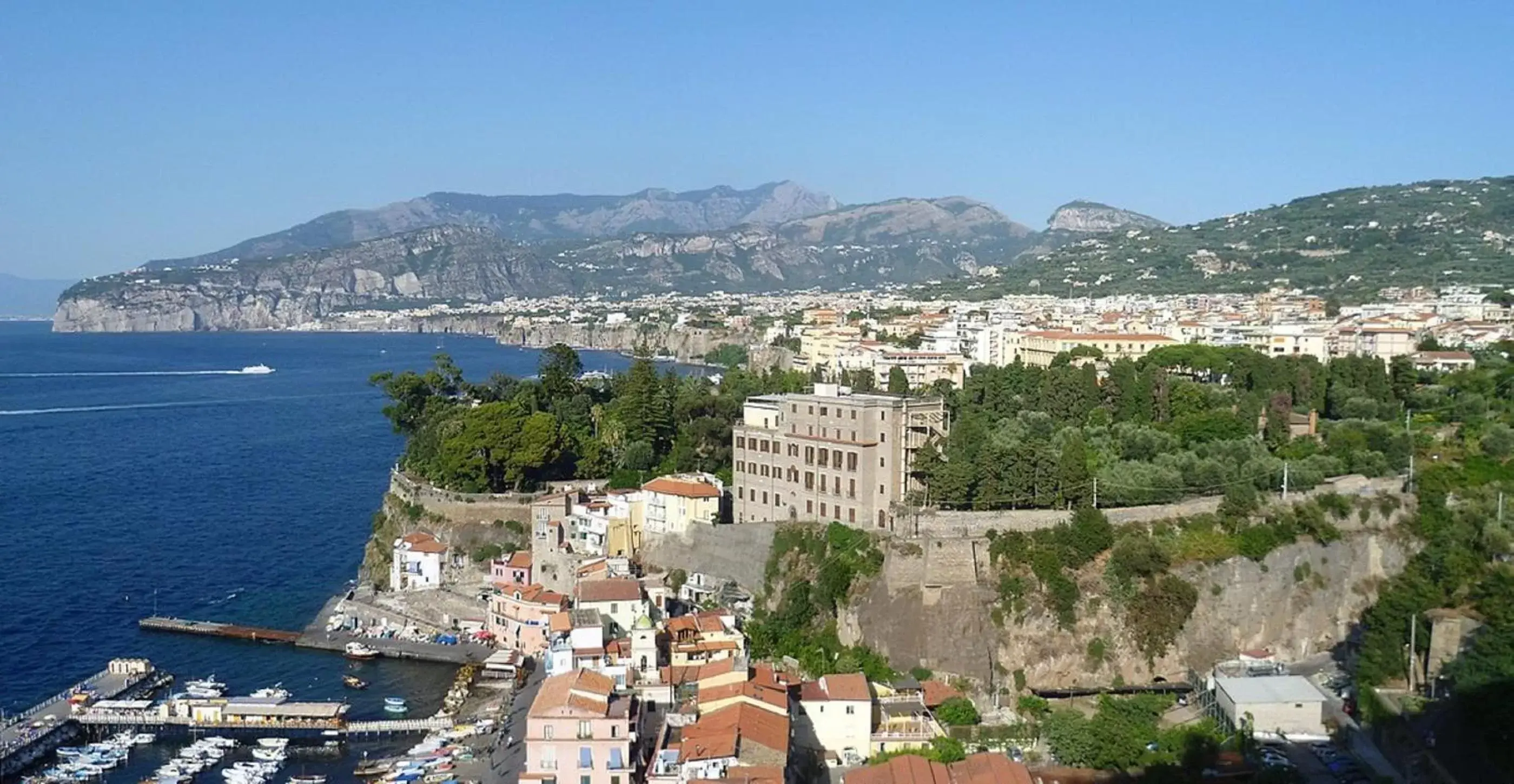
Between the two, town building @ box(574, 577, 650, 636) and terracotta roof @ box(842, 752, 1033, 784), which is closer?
terracotta roof @ box(842, 752, 1033, 784)

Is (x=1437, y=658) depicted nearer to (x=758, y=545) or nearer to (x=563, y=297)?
(x=758, y=545)

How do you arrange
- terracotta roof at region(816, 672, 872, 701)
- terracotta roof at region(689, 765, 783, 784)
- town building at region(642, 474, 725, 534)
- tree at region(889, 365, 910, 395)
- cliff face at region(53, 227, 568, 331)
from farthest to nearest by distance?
cliff face at region(53, 227, 568, 331) → tree at region(889, 365, 910, 395) → town building at region(642, 474, 725, 534) → terracotta roof at region(816, 672, 872, 701) → terracotta roof at region(689, 765, 783, 784)

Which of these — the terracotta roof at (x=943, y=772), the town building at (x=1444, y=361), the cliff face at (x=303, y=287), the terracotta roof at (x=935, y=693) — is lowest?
the terracotta roof at (x=935, y=693)


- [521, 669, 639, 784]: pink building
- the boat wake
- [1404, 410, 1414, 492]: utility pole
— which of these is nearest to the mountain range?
[1404, 410, 1414, 492]: utility pole

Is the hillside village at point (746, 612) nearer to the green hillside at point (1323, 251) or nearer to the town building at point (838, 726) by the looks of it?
the town building at point (838, 726)

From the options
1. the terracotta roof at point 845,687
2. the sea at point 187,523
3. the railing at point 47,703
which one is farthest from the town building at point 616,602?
the railing at point 47,703

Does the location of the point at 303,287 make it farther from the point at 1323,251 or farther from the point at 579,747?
the point at 579,747

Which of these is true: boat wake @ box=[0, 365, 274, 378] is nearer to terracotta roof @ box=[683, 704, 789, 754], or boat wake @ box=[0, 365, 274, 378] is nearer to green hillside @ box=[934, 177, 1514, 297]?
green hillside @ box=[934, 177, 1514, 297]
